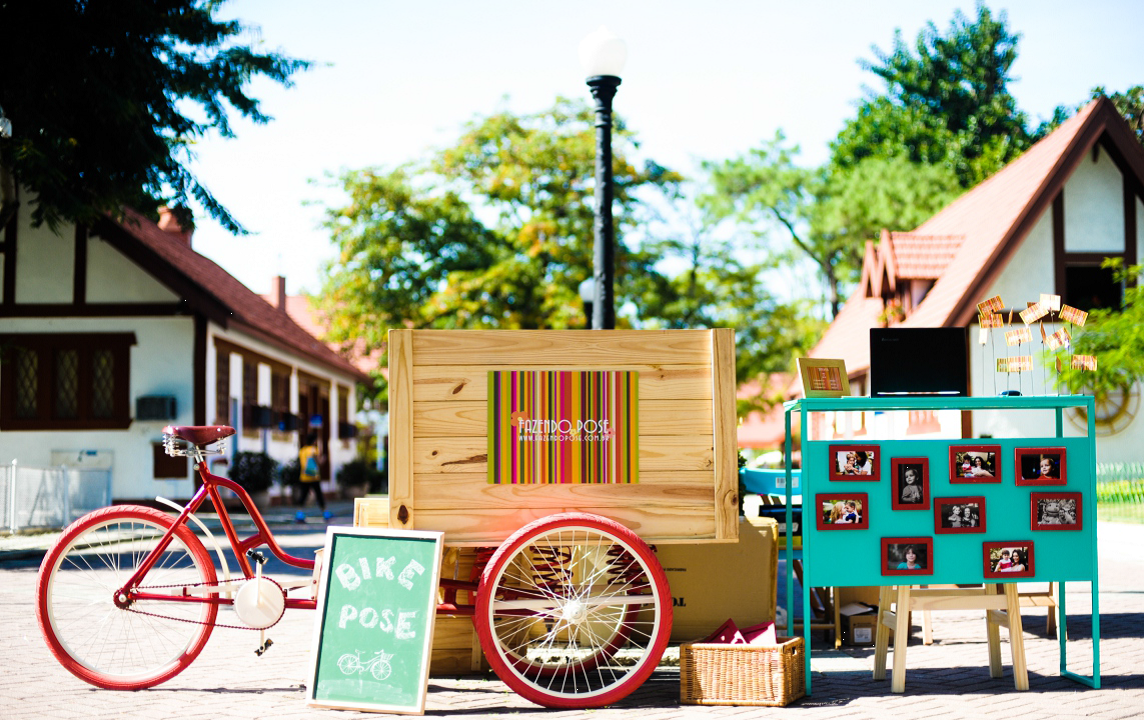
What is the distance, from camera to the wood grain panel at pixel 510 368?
550 centimetres

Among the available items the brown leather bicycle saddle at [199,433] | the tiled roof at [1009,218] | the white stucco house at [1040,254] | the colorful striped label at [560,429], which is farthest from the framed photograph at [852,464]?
the tiled roof at [1009,218]

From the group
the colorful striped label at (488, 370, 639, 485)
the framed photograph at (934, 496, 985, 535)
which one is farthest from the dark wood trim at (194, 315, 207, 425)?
the framed photograph at (934, 496, 985, 535)

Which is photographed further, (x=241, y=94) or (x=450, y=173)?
(x=450, y=173)

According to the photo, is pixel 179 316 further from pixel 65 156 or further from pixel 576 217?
pixel 576 217

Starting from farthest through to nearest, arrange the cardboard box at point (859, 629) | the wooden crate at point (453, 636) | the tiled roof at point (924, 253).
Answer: the tiled roof at point (924, 253) → the cardboard box at point (859, 629) → the wooden crate at point (453, 636)

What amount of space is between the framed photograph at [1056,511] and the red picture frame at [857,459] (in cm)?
84

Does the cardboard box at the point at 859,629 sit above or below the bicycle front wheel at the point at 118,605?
below

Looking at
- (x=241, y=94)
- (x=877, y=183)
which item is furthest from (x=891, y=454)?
(x=877, y=183)

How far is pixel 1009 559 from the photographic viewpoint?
5.66 m

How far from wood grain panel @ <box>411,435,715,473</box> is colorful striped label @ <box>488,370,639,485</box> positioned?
0.06 meters

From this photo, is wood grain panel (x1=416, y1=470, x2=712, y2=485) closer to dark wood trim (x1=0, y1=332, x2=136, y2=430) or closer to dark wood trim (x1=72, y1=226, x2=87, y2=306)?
dark wood trim (x1=0, y1=332, x2=136, y2=430)

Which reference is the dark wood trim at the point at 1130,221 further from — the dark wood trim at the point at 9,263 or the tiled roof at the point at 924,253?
the dark wood trim at the point at 9,263

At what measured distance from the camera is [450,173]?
1257 inches

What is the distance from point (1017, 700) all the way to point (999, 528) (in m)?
0.87
